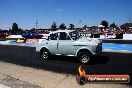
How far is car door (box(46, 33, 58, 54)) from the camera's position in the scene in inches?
502

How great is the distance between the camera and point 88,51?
11.5 m

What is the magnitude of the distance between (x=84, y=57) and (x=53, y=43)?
7.50 feet

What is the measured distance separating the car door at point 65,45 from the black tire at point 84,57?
58 cm

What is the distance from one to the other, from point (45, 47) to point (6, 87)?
5.94 metres

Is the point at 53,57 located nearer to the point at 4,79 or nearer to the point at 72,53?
the point at 72,53

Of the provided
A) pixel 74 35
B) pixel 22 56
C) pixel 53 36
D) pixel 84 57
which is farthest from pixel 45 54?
pixel 22 56

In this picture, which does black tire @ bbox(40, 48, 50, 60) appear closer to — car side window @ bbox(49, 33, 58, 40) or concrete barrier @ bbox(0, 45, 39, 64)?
concrete barrier @ bbox(0, 45, 39, 64)

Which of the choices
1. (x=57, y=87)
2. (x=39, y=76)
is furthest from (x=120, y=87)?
(x=39, y=76)

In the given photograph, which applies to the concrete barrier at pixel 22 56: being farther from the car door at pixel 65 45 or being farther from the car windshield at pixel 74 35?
the car windshield at pixel 74 35

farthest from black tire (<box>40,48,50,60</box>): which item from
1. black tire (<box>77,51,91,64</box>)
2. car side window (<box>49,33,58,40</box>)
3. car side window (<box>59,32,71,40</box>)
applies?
black tire (<box>77,51,91,64</box>)

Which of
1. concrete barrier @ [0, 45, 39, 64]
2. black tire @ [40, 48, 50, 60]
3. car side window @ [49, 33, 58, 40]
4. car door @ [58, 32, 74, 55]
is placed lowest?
concrete barrier @ [0, 45, 39, 64]

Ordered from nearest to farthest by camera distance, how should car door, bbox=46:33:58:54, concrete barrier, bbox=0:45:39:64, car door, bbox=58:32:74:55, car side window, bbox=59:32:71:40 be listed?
car door, bbox=58:32:74:55
car side window, bbox=59:32:71:40
car door, bbox=46:33:58:54
concrete barrier, bbox=0:45:39:64

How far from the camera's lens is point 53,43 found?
42.0 feet

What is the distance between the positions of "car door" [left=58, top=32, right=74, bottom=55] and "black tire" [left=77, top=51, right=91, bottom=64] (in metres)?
0.58
